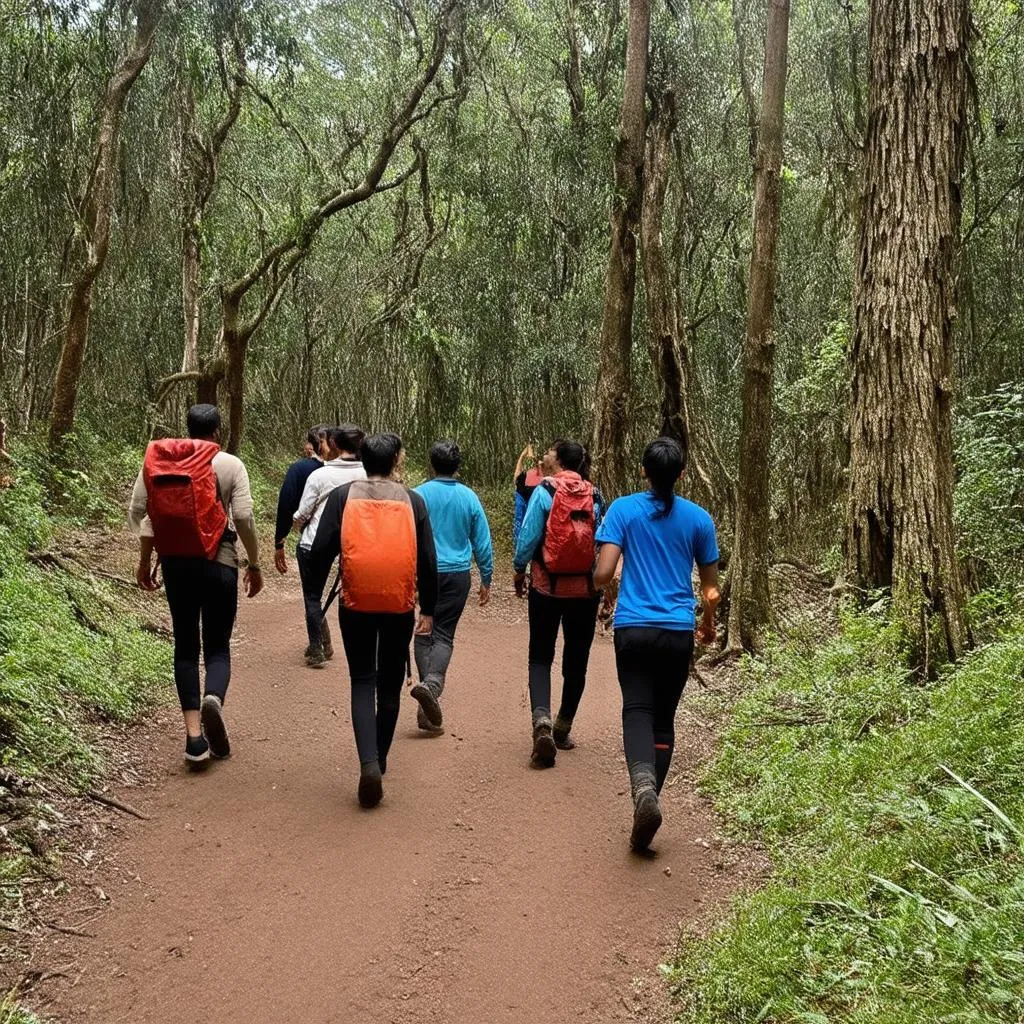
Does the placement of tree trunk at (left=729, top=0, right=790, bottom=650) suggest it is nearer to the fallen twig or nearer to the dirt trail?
the dirt trail

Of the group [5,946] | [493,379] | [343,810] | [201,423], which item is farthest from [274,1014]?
[493,379]

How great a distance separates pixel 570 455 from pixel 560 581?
739 millimetres

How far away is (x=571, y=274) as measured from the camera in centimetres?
1580

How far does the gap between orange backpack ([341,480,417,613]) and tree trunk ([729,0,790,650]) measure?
399cm

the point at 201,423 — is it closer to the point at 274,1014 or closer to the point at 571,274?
the point at 274,1014

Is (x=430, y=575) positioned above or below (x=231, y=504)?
below

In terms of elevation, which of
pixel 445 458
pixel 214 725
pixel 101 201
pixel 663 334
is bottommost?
pixel 214 725

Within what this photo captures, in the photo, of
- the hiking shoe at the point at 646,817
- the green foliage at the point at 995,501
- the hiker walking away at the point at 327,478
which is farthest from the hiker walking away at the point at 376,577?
the green foliage at the point at 995,501

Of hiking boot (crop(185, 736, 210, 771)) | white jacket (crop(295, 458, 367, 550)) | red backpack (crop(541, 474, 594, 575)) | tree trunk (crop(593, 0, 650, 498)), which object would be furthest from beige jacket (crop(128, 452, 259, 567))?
tree trunk (crop(593, 0, 650, 498))

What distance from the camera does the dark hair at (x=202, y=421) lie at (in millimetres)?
4680

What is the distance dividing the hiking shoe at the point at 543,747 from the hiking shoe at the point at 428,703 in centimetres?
67

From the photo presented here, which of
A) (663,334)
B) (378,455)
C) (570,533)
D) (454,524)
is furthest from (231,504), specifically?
(663,334)

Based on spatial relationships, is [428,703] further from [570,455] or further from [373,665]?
[570,455]

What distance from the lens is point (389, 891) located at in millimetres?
3666
